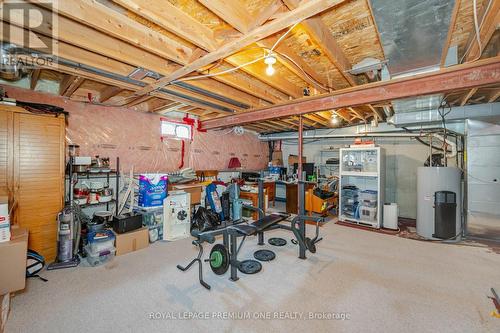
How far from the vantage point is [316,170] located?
670cm

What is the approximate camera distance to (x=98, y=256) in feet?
9.54

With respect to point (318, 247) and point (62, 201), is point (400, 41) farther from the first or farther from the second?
point (62, 201)

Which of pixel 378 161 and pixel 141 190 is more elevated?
pixel 378 161

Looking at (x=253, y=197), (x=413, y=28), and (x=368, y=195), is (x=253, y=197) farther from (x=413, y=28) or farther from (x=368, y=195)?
(x=413, y=28)

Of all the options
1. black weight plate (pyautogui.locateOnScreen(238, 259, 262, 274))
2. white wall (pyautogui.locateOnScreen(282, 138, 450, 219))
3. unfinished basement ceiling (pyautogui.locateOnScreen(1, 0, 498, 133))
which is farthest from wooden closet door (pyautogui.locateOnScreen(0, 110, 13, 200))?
white wall (pyautogui.locateOnScreen(282, 138, 450, 219))

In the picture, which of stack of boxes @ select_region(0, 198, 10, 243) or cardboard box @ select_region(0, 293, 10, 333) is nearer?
A: cardboard box @ select_region(0, 293, 10, 333)

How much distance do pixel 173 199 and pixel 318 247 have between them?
2800 millimetres

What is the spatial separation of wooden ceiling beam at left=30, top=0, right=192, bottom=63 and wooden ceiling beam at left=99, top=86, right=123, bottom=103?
4.11ft

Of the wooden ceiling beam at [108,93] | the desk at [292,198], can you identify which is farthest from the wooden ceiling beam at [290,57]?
the desk at [292,198]

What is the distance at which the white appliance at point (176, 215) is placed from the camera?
3828 millimetres

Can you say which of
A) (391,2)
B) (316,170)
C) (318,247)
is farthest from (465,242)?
(391,2)

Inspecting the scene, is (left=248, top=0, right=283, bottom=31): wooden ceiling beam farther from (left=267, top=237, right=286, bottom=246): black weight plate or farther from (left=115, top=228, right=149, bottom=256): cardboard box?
(left=115, top=228, right=149, bottom=256): cardboard box

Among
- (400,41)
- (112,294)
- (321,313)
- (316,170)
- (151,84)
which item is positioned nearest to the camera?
(400,41)

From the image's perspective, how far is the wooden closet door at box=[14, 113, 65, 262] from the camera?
2.69 metres
